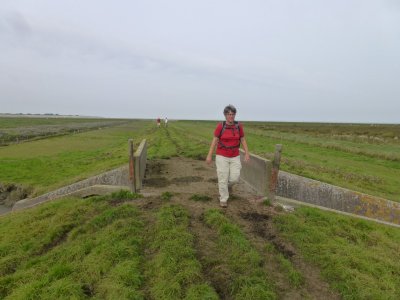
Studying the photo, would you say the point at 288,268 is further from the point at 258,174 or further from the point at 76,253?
the point at 258,174

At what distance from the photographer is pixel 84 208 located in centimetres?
765

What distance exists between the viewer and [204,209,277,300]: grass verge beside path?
420cm

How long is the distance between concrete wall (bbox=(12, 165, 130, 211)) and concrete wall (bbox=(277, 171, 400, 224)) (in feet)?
21.3

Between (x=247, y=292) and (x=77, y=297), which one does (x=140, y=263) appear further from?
(x=247, y=292)

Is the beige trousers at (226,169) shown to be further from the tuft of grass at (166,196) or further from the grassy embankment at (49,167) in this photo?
the grassy embankment at (49,167)

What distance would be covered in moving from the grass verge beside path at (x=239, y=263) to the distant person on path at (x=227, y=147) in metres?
1.21

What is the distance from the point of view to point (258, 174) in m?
9.19

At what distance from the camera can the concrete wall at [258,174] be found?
8370 millimetres

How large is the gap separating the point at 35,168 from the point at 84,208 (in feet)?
43.5

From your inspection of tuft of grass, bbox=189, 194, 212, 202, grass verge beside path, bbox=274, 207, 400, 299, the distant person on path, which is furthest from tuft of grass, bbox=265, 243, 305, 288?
tuft of grass, bbox=189, 194, 212, 202

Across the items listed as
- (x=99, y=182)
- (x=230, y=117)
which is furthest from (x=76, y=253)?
(x=99, y=182)

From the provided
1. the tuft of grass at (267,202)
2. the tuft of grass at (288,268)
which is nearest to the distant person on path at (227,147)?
the tuft of grass at (267,202)

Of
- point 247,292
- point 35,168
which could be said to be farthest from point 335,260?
point 35,168

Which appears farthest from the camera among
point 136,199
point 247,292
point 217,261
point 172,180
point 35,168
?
point 35,168
